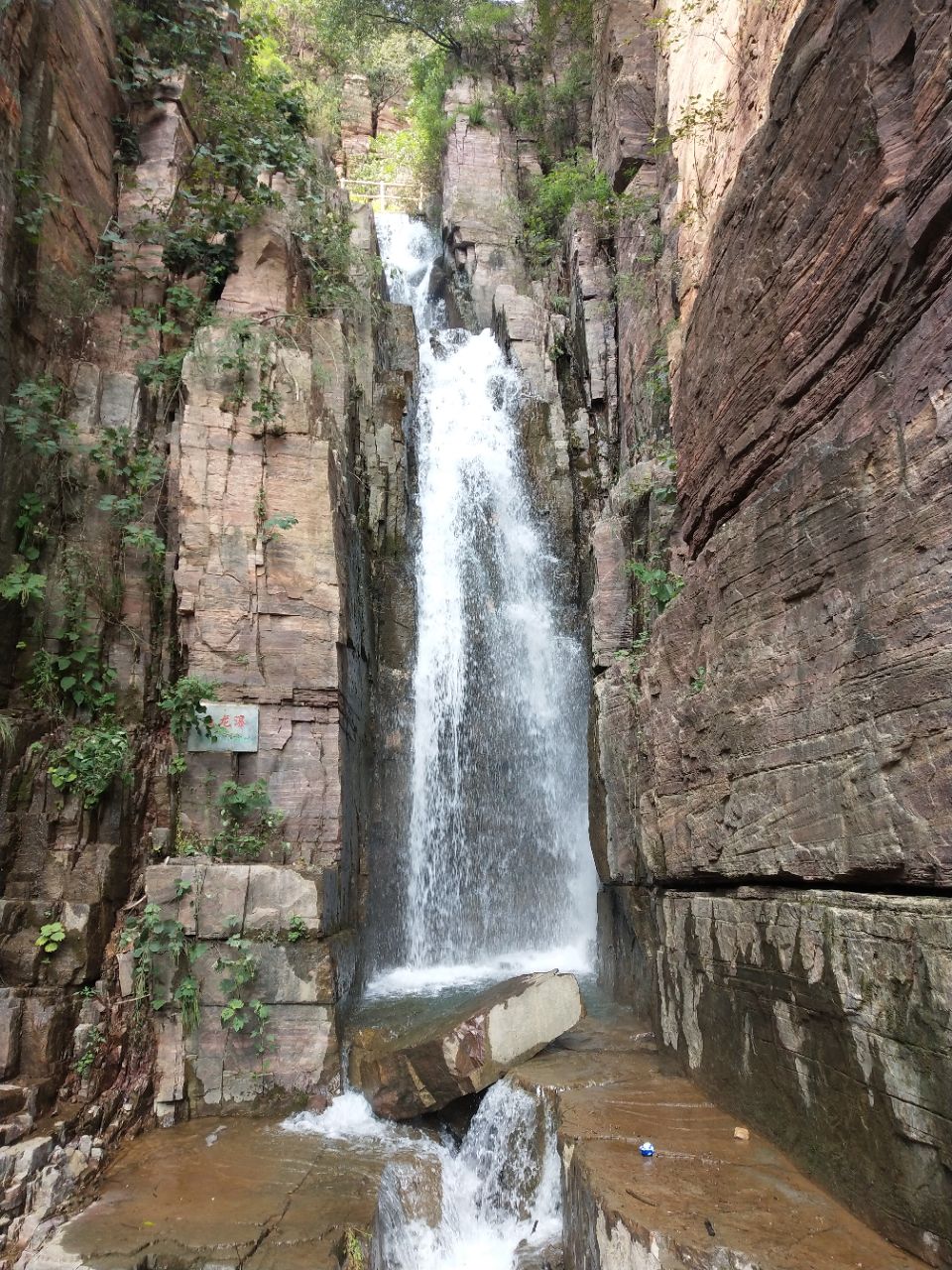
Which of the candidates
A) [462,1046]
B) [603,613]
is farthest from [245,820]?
[603,613]

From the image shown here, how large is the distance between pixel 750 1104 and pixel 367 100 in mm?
27723

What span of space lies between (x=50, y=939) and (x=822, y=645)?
585cm

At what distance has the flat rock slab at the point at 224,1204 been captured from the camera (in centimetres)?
418

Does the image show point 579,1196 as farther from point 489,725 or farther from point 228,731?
point 489,725

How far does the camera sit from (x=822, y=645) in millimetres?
4145

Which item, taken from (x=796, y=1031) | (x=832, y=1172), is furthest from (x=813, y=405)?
(x=832, y=1172)

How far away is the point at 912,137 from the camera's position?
3756mm

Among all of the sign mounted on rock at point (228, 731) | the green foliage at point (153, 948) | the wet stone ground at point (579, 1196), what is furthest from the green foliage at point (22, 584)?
the wet stone ground at point (579, 1196)

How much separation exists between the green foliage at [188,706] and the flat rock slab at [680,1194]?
3989mm

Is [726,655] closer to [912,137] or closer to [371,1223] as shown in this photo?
[912,137]

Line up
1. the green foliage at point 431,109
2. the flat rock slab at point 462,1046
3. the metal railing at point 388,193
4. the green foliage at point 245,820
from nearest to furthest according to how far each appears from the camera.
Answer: the flat rock slab at point 462,1046, the green foliage at point 245,820, the green foliage at point 431,109, the metal railing at point 388,193

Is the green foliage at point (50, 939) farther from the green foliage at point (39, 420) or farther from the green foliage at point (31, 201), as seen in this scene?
the green foliage at point (31, 201)

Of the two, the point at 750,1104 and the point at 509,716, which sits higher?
the point at 509,716

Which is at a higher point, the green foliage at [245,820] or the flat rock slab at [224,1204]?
the green foliage at [245,820]
